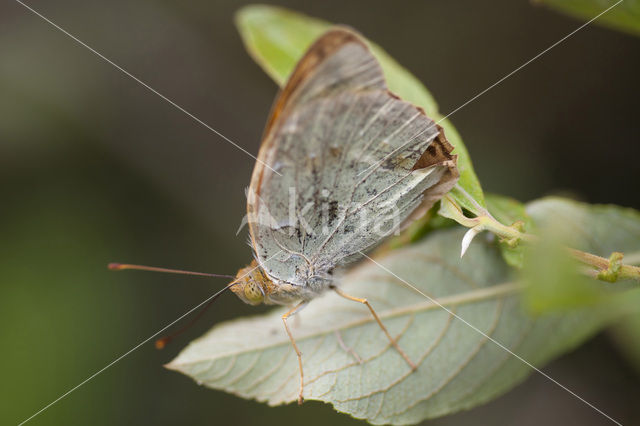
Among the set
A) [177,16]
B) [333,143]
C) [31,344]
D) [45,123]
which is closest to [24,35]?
[45,123]

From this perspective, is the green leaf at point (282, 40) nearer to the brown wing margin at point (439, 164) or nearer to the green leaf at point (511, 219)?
the brown wing margin at point (439, 164)

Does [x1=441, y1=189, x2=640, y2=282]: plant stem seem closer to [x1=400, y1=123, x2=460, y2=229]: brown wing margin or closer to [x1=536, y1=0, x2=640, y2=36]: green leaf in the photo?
[x1=400, y1=123, x2=460, y2=229]: brown wing margin

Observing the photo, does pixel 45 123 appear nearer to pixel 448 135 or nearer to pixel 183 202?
pixel 183 202

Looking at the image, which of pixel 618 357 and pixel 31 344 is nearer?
pixel 618 357

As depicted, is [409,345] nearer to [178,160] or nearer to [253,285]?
[253,285]

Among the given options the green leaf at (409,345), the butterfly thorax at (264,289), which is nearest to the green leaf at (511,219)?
the green leaf at (409,345)

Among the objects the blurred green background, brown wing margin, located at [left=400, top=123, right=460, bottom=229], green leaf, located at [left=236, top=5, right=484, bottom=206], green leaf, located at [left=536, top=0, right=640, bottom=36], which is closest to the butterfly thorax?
brown wing margin, located at [left=400, top=123, right=460, bottom=229]
